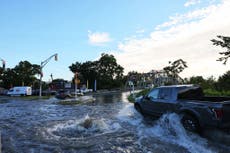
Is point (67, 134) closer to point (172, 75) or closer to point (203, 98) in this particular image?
point (203, 98)

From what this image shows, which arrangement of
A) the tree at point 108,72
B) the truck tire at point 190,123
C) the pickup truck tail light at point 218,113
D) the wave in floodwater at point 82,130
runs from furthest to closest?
the tree at point 108,72 → the wave in floodwater at point 82,130 → the truck tire at point 190,123 → the pickup truck tail light at point 218,113

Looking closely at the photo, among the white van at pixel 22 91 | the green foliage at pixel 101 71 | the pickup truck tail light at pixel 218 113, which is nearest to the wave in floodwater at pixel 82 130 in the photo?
the pickup truck tail light at pixel 218 113

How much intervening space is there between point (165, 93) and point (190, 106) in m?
2.06

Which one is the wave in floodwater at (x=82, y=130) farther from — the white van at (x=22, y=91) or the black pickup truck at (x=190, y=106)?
the white van at (x=22, y=91)

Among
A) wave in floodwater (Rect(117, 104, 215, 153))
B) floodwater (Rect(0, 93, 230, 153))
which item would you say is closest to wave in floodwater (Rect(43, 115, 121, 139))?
floodwater (Rect(0, 93, 230, 153))

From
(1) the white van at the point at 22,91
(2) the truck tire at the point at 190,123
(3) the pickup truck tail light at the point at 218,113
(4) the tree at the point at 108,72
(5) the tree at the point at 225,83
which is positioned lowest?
(2) the truck tire at the point at 190,123

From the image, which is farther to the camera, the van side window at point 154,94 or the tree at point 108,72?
the tree at point 108,72

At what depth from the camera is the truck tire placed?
9741mm

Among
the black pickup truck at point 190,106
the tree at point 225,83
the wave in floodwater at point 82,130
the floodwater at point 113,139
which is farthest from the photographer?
the tree at point 225,83

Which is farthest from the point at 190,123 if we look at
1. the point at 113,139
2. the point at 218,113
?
the point at 113,139

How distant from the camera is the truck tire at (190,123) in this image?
9741 mm

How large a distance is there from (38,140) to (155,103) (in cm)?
552

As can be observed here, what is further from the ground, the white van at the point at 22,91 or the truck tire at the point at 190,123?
the white van at the point at 22,91

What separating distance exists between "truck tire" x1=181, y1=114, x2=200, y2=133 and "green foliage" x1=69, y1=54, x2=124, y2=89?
96.8 meters
